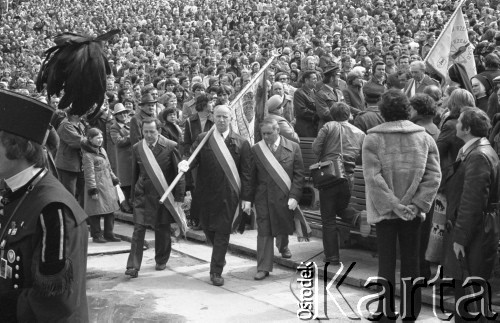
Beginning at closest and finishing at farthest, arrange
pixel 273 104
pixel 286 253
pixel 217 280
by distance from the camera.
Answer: pixel 217 280 < pixel 286 253 < pixel 273 104

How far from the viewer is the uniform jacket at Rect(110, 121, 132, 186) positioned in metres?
12.4

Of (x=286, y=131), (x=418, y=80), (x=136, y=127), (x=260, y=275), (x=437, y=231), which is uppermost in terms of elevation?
(x=418, y=80)

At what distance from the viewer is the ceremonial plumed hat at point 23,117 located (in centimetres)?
393

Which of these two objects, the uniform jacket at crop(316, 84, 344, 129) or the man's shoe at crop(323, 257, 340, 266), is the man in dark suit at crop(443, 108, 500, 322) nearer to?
the man's shoe at crop(323, 257, 340, 266)

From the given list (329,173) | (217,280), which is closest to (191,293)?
(217,280)

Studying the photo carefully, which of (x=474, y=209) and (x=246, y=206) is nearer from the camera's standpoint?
(x=474, y=209)

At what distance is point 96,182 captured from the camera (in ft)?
37.0

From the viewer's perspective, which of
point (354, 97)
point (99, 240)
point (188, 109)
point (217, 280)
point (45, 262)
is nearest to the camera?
point (45, 262)

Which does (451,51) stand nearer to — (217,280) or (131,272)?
(217,280)

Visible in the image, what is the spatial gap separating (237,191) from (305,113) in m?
3.25

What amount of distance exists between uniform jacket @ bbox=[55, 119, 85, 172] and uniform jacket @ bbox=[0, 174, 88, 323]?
760cm

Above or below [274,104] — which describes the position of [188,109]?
below

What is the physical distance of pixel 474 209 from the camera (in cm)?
629

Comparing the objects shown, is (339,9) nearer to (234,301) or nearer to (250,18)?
(250,18)
